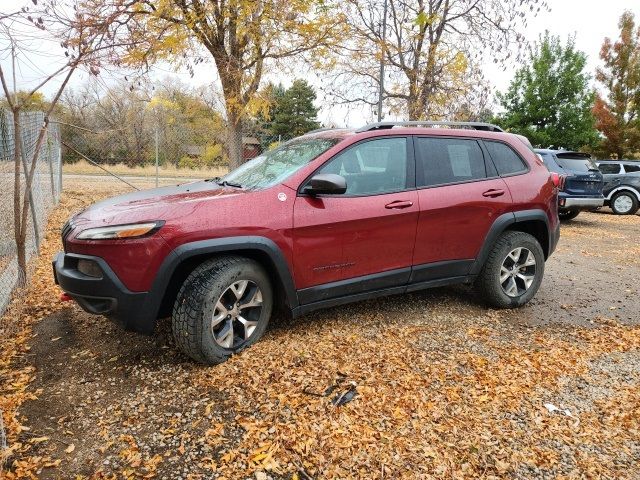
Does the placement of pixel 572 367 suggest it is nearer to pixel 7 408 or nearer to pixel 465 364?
pixel 465 364

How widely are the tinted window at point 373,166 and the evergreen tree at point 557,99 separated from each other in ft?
64.1

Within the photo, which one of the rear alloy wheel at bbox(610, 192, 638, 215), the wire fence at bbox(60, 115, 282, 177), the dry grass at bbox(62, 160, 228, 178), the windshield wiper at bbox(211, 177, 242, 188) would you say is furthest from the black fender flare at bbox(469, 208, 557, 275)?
the dry grass at bbox(62, 160, 228, 178)

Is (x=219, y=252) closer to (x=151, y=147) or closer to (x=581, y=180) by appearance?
(x=581, y=180)

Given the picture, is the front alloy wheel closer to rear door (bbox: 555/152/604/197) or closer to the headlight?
the headlight

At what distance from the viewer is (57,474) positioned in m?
2.23

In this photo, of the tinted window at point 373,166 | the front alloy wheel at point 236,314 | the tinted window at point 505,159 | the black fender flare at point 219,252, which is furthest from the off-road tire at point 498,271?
the front alloy wheel at point 236,314

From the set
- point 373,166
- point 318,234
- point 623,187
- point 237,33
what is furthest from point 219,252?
point 623,187

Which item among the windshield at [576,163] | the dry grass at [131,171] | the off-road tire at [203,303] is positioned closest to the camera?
the off-road tire at [203,303]

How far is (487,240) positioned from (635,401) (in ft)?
5.72

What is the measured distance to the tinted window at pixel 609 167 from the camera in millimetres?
14023

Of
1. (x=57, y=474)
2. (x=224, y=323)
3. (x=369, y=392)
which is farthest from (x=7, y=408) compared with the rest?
(x=369, y=392)

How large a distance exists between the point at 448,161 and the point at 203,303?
2.53 m

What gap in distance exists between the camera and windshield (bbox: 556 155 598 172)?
1098cm

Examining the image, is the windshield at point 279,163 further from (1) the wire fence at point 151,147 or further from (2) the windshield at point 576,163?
(1) the wire fence at point 151,147
